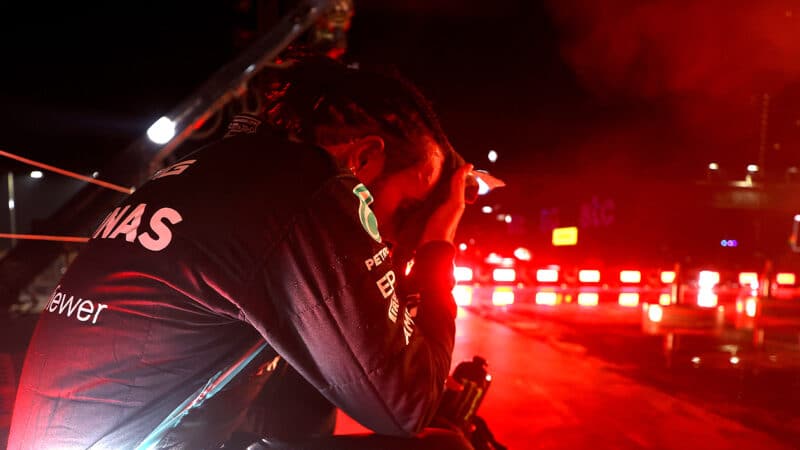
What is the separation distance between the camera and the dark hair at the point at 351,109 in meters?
1.20

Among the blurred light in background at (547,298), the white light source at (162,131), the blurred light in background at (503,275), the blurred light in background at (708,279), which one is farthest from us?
the blurred light in background at (708,279)

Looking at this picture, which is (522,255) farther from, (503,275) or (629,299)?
(629,299)

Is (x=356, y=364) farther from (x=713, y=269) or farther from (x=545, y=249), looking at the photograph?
(x=545, y=249)

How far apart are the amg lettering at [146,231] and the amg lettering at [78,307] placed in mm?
113

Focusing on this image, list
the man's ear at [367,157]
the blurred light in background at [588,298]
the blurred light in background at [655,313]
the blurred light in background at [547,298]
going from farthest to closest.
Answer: the blurred light in background at [588,298]
the blurred light in background at [547,298]
the blurred light in background at [655,313]
the man's ear at [367,157]

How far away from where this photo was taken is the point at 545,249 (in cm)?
2053

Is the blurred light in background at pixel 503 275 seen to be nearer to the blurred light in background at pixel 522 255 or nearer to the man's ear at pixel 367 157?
the blurred light in background at pixel 522 255

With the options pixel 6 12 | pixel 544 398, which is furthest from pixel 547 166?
pixel 6 12

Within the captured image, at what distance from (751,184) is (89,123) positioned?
1921 centimetres

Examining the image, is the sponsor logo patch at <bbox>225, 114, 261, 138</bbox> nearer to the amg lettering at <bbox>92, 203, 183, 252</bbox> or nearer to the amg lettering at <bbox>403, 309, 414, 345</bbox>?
the amg lettering at <bbox>92, 203, 183, 252</bbox>

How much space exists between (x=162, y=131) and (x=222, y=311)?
451 centimetres

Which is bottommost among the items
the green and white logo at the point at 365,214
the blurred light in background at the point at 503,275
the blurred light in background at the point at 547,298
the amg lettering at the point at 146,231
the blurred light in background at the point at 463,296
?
the blurred light in background at the point at 463,296

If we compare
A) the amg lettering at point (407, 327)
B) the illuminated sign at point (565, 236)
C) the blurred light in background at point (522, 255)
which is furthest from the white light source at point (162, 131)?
the illuminated sign at point (565, 236)

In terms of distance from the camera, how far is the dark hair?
120 cm
